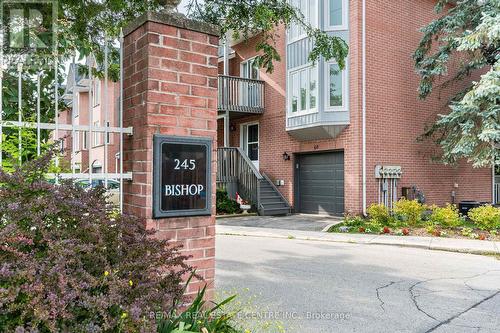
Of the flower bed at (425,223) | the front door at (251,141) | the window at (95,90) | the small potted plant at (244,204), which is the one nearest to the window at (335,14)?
the front door at (251,141)

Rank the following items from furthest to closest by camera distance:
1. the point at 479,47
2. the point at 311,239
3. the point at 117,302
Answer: the point at 479,47 → the point at 311,239 → the point at 117,302

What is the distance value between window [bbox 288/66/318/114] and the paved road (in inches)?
260

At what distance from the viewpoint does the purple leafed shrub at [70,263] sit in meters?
2.11

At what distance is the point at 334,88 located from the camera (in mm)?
14078

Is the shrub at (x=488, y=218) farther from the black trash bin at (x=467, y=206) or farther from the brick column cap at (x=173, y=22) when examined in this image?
the brick column cap at (x=173, y=22)

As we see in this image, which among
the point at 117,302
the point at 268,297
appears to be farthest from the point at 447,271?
the point at 117,302

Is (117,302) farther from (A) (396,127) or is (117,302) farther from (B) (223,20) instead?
(A) (396,127)

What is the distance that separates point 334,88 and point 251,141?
555 centimetres

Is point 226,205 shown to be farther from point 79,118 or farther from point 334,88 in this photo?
point 79,118

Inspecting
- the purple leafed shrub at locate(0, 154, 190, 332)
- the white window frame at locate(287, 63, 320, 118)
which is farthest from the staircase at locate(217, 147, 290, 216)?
the purple leafed shrub at locate(0, 154, 190, 332)

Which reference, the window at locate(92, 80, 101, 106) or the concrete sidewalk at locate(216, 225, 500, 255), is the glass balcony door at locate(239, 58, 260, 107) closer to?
the concrete sidewalk at locate(216, 225, 500, 255)

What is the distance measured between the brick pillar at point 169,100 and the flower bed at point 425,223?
878 cm

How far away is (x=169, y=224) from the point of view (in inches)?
130

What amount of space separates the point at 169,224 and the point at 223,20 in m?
4.58
